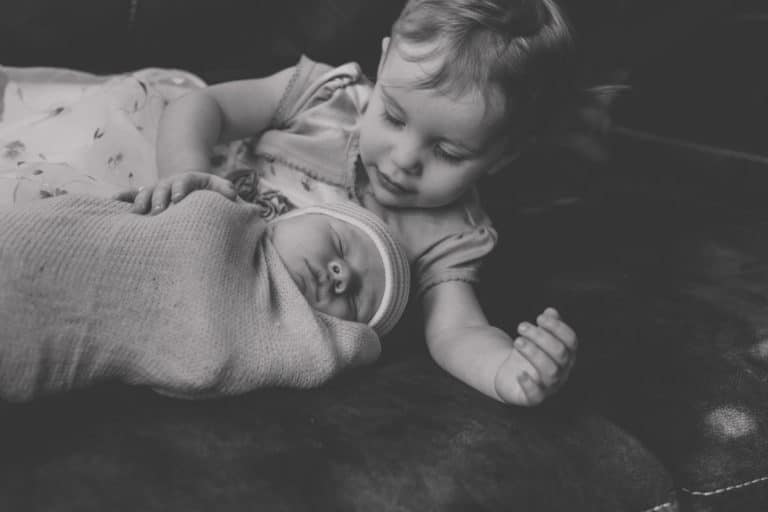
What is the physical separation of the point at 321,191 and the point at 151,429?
528 mm

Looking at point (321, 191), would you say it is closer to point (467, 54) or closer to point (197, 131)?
point (197, 131)

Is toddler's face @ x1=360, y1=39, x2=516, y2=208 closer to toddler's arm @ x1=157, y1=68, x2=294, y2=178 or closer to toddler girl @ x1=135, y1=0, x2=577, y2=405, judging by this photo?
toddler girl @ x1=135, y1=0, x2=577, y2=405

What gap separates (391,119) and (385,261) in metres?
0.19

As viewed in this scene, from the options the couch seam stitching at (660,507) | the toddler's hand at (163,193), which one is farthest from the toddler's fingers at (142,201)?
the couch seam stitching at (660,507)

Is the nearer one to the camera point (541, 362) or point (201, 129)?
point (541, 362)

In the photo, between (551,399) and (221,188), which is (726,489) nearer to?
(551,399)

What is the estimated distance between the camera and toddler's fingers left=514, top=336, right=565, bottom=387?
69cm

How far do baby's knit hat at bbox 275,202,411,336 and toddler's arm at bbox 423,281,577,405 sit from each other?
0.07 m

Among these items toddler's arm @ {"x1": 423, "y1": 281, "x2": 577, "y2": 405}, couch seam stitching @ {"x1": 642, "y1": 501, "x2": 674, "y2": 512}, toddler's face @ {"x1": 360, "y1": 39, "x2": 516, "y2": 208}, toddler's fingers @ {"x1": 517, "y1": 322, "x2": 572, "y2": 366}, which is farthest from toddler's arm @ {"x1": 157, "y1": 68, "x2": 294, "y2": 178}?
couch seam stitching @ {"x1": 642, "y1": 501, "x2": 674, "y2": 512}

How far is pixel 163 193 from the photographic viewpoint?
0.75 metres

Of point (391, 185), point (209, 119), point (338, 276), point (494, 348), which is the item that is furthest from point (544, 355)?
point (209, 119)

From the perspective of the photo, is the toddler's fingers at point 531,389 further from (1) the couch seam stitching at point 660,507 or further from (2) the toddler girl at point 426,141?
(1) the couch seam stitching at point 660,507

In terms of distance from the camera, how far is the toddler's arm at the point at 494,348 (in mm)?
695

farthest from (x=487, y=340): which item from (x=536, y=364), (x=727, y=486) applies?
(x=727, y=486)
